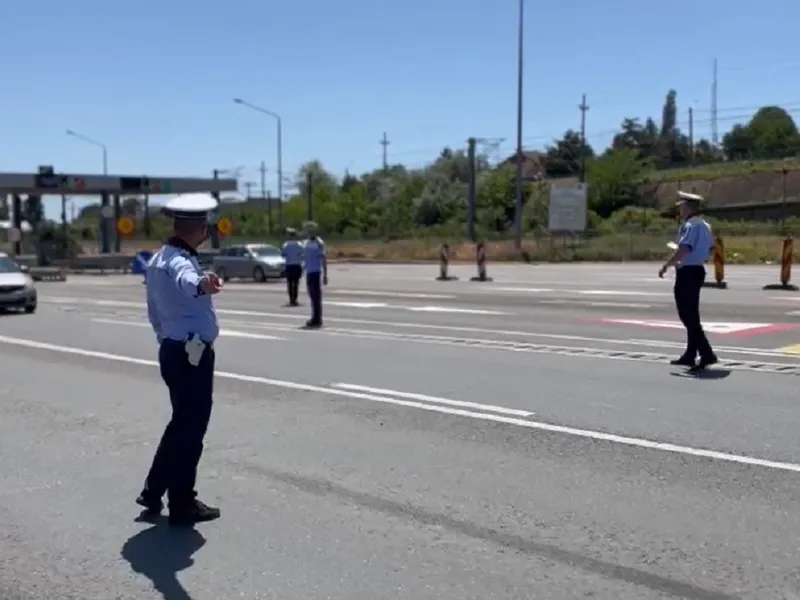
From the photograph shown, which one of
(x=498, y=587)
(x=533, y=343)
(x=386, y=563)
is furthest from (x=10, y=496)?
(x=533, y=343)

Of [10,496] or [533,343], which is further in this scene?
[533,343]

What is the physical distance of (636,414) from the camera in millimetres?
9156

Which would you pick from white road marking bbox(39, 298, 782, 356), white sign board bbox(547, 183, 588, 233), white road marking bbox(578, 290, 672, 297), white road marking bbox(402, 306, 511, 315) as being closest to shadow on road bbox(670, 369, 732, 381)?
white road marking bbox(39, 298, 782, 356)

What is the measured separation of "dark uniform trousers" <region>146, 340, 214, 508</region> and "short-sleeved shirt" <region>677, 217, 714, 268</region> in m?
6.67

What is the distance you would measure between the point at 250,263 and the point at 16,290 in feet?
62.7

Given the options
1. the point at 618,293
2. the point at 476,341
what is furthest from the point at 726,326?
the point at 618,293

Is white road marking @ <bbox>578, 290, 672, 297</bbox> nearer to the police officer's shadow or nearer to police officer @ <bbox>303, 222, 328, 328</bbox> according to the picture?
police officer @ <bbox>303, 222, 328, 328</bbox>

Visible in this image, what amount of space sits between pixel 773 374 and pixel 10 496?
24.9ft

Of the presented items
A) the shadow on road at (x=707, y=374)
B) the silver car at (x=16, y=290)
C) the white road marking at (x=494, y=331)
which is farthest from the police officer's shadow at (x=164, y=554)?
the silver car at (x=16, y=290)

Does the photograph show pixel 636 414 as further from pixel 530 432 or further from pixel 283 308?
pixel 283 308

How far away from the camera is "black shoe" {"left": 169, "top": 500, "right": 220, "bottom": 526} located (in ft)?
20.4

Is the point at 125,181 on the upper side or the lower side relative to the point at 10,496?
upper

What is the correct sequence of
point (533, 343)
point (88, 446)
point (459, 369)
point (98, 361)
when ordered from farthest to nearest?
point (533, 343) < point (98, 361) < point (459, 369) < point (88, 446)

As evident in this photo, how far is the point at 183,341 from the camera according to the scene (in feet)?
19.6
